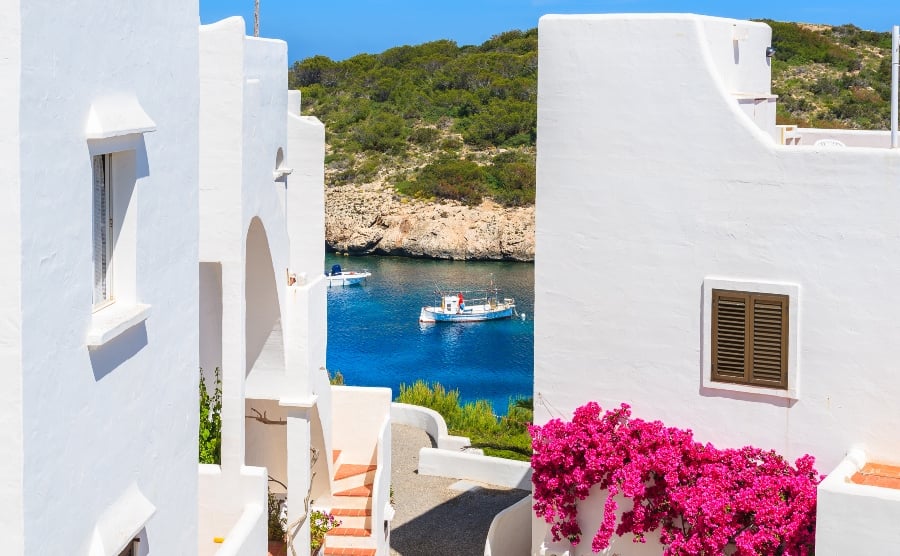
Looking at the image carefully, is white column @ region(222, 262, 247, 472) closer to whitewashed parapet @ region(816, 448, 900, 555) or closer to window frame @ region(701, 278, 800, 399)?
window frame @ region(701, 278, 800, 399)

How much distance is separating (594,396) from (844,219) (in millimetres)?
3247

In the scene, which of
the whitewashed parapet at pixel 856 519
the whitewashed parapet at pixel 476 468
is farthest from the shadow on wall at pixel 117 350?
the whitewashed parapet at pixel 476 468

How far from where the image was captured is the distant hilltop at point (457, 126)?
203 feet

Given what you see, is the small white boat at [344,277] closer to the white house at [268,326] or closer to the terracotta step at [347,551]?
the white house at [268,326]

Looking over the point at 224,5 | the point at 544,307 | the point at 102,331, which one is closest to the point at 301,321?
the point at 544,307

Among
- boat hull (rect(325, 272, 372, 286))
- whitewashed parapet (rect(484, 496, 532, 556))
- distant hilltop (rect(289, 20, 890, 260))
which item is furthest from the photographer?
distant hilltop (rect(289, 20, 890, 260))

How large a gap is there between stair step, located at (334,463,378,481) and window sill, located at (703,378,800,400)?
7.08 meters

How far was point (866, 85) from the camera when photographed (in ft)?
196

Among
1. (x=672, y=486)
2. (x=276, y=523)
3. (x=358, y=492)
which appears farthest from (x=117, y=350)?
(x=358, y=492)

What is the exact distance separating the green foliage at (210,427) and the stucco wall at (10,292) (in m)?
6.69

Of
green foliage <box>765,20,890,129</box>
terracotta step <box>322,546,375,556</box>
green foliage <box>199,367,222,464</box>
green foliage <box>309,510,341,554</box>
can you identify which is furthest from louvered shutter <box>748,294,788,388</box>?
green foliage <box>765,20,890,129</box>

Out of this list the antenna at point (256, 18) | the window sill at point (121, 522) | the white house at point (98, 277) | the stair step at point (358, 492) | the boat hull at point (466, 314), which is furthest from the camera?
the boat hull at point (466, 314)

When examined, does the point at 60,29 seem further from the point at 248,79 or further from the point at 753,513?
the point at 753,513

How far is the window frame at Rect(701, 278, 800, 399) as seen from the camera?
38.8 ft
